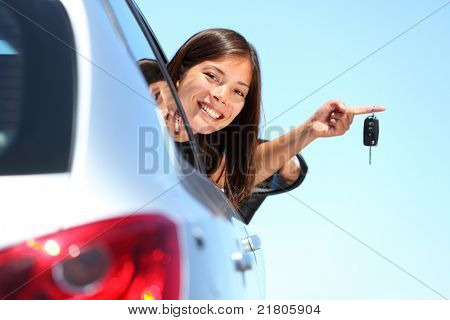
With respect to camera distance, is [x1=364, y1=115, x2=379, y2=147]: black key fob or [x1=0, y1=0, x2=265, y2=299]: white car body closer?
[x1=0, y1=0, x2=265, y2=299]: white car body

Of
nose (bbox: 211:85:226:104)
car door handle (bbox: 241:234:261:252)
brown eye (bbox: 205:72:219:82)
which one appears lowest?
car door handle (bbox: 241:234:261:252)

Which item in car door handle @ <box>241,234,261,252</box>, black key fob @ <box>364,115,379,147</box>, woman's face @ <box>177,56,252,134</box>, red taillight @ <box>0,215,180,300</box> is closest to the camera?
red taillight @ <box>0,215,180,300</box>

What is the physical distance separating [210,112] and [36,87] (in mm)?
1787

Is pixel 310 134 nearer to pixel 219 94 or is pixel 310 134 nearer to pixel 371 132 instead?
pixel 371 132

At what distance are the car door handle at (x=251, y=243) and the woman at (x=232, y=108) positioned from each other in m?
0.93

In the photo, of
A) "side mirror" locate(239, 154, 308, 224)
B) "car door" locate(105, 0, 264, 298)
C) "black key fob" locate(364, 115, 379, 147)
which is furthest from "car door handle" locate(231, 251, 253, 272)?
"black key fob" locate(364, 115, 379, 147)

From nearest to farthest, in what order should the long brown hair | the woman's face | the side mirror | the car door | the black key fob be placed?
the car door < the side mirror < the long brown hair < the woman's face < the black key fob

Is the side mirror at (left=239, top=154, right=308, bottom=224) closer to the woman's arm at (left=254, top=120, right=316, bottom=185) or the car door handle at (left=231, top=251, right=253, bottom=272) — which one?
the woman's arm at (left=254, top=120, right=316, bottom=185)

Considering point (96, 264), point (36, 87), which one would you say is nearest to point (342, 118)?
point (36, 87)

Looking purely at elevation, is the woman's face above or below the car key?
above

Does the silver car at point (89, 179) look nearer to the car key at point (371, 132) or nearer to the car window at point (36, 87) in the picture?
the car window at point (36, 87)

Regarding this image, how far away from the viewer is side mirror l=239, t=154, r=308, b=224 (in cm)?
232

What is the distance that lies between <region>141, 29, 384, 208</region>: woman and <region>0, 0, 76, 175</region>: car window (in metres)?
1.60

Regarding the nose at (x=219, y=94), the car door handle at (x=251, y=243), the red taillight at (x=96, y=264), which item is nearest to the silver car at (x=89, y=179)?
the red taillight at (x=96, y=264)
